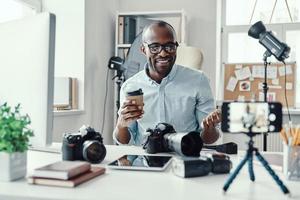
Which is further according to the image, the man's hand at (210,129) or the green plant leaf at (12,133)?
the man's hand at (210,129)

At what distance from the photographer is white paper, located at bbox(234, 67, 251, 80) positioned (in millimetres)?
3311

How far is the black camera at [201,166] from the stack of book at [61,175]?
0.68ft

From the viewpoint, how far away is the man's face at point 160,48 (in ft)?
5.21

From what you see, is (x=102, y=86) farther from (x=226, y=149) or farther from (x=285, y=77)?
(x=226, y=149)

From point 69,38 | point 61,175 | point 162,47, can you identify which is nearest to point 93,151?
point 61,175

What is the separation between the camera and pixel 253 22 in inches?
134

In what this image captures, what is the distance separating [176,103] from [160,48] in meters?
0.28

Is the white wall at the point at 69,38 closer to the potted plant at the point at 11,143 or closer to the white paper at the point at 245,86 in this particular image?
the white paper at the point at 245,86

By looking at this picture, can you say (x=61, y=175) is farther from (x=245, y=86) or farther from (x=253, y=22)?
(x=253, y=22)

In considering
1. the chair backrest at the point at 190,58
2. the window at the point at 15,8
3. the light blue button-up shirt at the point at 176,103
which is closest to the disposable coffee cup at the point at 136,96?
the light blue button-up shirt at the point at 176,103

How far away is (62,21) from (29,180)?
7.29ft

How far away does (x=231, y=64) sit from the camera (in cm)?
337

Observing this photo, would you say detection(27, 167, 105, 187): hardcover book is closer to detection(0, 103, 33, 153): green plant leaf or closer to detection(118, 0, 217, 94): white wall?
detection(0, 103, 33, 153): green plant leaf

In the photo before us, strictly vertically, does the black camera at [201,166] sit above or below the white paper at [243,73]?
below
